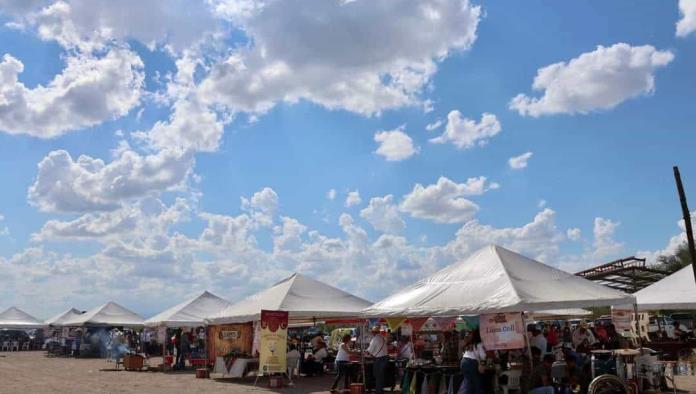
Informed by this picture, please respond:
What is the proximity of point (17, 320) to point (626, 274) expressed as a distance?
41544mm

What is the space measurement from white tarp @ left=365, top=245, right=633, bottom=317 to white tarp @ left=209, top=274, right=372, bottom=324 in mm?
5233

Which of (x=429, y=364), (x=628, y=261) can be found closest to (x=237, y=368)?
(x=429, y=364)

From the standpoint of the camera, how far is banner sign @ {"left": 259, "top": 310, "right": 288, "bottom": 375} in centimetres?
1702

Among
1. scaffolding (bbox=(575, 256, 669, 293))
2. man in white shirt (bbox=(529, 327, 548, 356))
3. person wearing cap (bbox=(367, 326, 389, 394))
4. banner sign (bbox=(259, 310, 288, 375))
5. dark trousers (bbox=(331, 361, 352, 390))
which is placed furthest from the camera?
scaffolding (bbox=(575, 256, 669, 293))

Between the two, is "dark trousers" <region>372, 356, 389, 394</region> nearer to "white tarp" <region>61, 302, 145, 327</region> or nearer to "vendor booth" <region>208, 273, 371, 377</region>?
"vendor booth" <region>208, 273, 371, 377</region>

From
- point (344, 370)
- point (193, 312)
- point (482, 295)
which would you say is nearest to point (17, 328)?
point (193, 312)

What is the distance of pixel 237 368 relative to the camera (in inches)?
805

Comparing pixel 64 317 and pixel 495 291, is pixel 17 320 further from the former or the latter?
pixel 495 291

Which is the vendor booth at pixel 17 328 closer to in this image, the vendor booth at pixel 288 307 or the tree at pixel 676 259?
the vendor booth at pixel 288 307

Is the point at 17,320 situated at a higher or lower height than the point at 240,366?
higher

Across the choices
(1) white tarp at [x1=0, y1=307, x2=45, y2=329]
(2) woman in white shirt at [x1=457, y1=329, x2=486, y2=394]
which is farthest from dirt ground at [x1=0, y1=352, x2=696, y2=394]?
(1) white tarp at [x1=0, y1=307, x2=45, y2=329]

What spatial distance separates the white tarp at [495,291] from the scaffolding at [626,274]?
23.1 m

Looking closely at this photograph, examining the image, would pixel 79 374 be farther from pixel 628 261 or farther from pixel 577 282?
pixel 628 261

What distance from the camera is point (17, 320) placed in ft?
164
